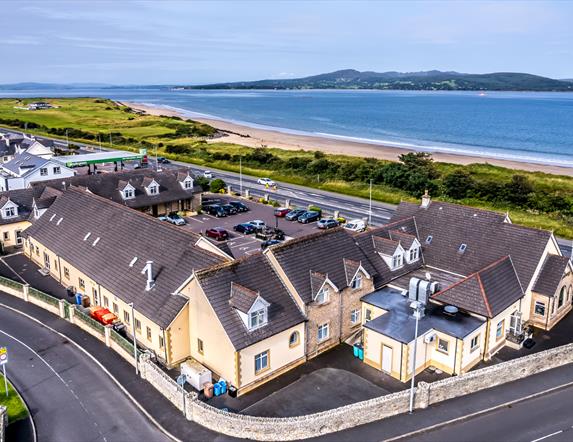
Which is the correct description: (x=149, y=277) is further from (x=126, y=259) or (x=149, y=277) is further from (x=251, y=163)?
(x=251, y=163)

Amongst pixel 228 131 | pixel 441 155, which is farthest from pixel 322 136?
pixel 441 155

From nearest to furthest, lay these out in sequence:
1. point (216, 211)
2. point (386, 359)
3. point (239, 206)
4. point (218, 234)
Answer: point (386, 359) → point (218, 234) → point (216, 211) → point (239, 206)

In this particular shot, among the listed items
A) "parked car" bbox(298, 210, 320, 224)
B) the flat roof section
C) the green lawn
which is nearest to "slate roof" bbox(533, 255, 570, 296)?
"parked car" bbox(298, 210, 320, 224)

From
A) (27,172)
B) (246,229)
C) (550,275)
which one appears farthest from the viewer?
(27,172)

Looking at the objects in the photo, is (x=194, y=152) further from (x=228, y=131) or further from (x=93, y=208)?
(x=93, y=208)

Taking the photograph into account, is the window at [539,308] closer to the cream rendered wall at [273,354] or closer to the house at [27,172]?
the cream rendered wall at [273,354]

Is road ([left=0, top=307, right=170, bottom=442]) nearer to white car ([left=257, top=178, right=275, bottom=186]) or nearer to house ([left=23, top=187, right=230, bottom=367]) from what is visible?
house ([left=23, top=187, right=230, bottom=367])

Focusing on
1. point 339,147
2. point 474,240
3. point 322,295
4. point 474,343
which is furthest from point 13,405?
point 339,147
